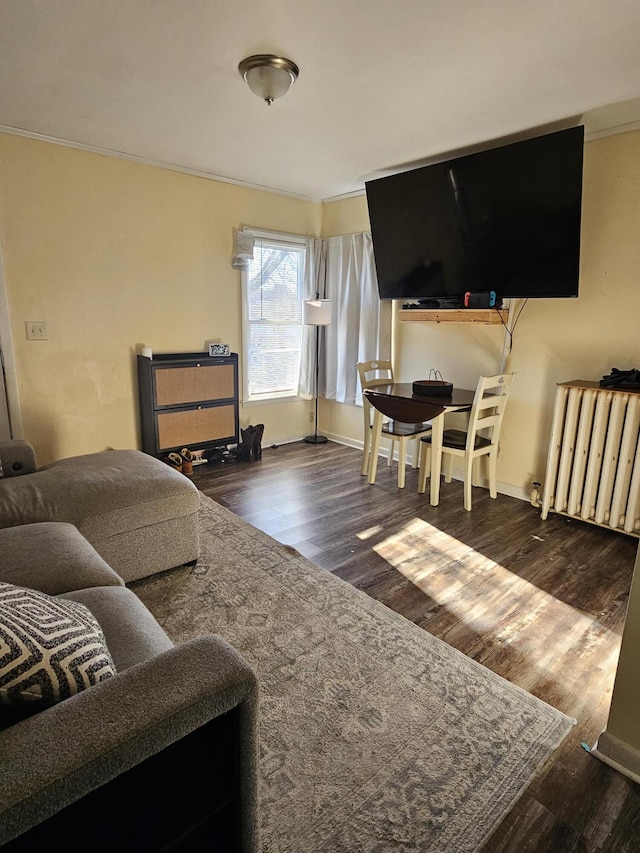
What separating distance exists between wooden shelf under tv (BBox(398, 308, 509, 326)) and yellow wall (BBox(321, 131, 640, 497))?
14cm

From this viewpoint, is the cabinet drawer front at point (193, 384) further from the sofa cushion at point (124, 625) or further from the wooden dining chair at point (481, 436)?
the sofa cushion at point (124, 625)

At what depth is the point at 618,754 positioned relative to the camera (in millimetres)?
1394

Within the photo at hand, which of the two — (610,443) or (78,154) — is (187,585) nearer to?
(610,443)

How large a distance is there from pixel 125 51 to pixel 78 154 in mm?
1440

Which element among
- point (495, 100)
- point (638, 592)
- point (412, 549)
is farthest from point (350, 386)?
point (638, 592)

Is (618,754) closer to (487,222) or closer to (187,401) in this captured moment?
(487,222)

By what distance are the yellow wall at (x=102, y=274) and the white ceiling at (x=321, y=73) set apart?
285mm

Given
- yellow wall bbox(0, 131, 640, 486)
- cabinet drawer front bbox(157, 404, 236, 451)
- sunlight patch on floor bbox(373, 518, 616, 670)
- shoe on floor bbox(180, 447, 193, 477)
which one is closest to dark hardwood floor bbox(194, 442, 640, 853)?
sunlight patch on floor bbox(373, 518, 616, 670)

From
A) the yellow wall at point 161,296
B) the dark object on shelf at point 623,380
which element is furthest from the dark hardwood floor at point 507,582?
the dark object on shelf at point 623,380

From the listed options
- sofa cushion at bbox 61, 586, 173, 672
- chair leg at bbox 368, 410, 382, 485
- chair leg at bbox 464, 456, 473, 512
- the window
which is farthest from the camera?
the window

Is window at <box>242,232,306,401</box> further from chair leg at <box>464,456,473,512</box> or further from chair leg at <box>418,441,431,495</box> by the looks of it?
chair leg at <box>464,456,473,512</box>

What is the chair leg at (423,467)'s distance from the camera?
3545 millimetres

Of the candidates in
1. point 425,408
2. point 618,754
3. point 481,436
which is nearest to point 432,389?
point 425,408

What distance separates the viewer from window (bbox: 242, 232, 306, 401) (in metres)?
4.30
